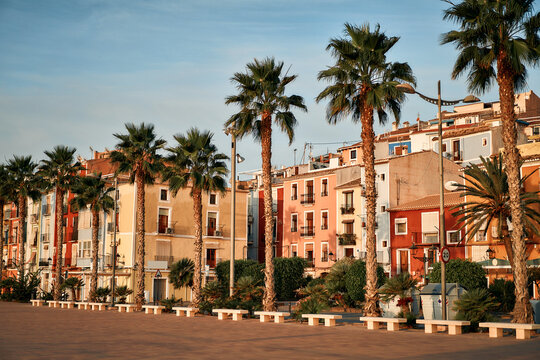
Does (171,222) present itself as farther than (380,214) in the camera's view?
Yes

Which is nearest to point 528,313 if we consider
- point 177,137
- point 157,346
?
point 157,346

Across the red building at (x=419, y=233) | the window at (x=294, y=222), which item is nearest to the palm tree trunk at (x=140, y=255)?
the red building at (x=419, y=233)

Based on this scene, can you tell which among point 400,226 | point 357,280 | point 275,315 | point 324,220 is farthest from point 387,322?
point 324,220

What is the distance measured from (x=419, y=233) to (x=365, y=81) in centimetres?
3046

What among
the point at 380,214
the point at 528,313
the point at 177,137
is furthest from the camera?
the point at 380,214

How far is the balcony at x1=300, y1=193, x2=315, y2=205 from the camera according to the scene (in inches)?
2822

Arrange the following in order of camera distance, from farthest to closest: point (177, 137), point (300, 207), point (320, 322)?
point (300, 207) < point (177, 137) < point (320, 322)

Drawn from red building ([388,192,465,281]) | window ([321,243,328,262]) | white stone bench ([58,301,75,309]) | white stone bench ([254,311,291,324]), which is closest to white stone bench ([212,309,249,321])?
white stone bench ([254,311,291,324])

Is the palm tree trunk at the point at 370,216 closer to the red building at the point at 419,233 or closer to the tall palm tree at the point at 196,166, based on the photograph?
the tall palm tree at the point at 196,166

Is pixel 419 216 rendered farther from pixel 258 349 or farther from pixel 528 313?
pixel 258 349

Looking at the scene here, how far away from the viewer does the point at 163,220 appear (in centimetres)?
7025

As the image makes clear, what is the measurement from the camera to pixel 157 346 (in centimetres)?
1819

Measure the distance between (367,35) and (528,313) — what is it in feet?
46.7

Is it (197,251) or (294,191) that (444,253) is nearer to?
(197,251)
